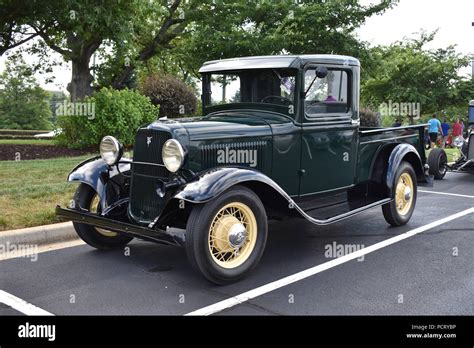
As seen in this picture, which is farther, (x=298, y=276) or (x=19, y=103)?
(x=19, y=103)

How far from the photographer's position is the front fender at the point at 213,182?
12.7 feet

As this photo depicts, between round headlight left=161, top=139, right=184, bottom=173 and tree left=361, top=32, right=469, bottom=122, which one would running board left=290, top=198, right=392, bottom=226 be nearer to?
round headlight left=161, top=139, right=184, bottom=173

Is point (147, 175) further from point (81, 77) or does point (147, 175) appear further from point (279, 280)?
point (81, 77)

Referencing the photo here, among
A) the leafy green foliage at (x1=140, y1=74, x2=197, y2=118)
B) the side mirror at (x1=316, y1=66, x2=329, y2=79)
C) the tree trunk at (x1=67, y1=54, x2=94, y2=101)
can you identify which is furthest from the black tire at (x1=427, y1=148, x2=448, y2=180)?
the tree trunk at (x1=67, y1=54, x2=94, y2=101)

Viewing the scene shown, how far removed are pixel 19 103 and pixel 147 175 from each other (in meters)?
37.6

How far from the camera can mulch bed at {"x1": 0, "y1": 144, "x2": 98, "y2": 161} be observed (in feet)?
39.5

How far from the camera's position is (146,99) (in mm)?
13672

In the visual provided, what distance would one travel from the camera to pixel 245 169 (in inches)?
169

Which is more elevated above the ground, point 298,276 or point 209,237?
point 209,237

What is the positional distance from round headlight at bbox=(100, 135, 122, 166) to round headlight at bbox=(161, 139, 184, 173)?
36.3 inches

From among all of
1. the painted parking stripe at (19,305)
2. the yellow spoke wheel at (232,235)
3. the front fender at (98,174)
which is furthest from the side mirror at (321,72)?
the painted parking stripe at (19,305)

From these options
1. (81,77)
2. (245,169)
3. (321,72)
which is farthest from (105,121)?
(245,169)
